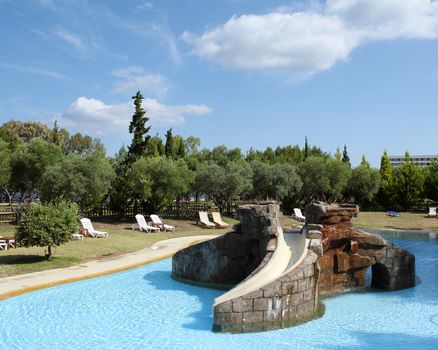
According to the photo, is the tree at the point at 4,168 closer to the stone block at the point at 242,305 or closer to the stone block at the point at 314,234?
the stone block at the point at 314,234

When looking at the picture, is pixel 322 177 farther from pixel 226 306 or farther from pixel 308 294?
pixel 226 306

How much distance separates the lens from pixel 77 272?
15.5 meters

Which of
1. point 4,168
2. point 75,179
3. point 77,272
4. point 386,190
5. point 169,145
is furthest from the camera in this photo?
point 169,145

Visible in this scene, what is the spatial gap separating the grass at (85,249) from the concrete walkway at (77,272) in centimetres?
59

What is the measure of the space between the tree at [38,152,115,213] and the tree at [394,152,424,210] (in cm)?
3673

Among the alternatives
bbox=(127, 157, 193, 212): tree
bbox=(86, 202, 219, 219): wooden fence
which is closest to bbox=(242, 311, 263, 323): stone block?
bbox=(127, 157, 193, 212): tree

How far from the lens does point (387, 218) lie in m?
42.6

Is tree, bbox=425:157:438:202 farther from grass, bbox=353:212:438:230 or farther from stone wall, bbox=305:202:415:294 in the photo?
stone wall, bbox=305:202:415:294

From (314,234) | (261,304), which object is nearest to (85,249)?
(314,234)

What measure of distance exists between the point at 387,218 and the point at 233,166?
627 inches

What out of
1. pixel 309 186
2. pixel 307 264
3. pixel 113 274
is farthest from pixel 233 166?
pixel 307 264

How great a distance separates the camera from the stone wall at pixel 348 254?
48.3 ft

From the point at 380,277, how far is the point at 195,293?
21.0ft

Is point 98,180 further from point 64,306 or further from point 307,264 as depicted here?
point 307,264
